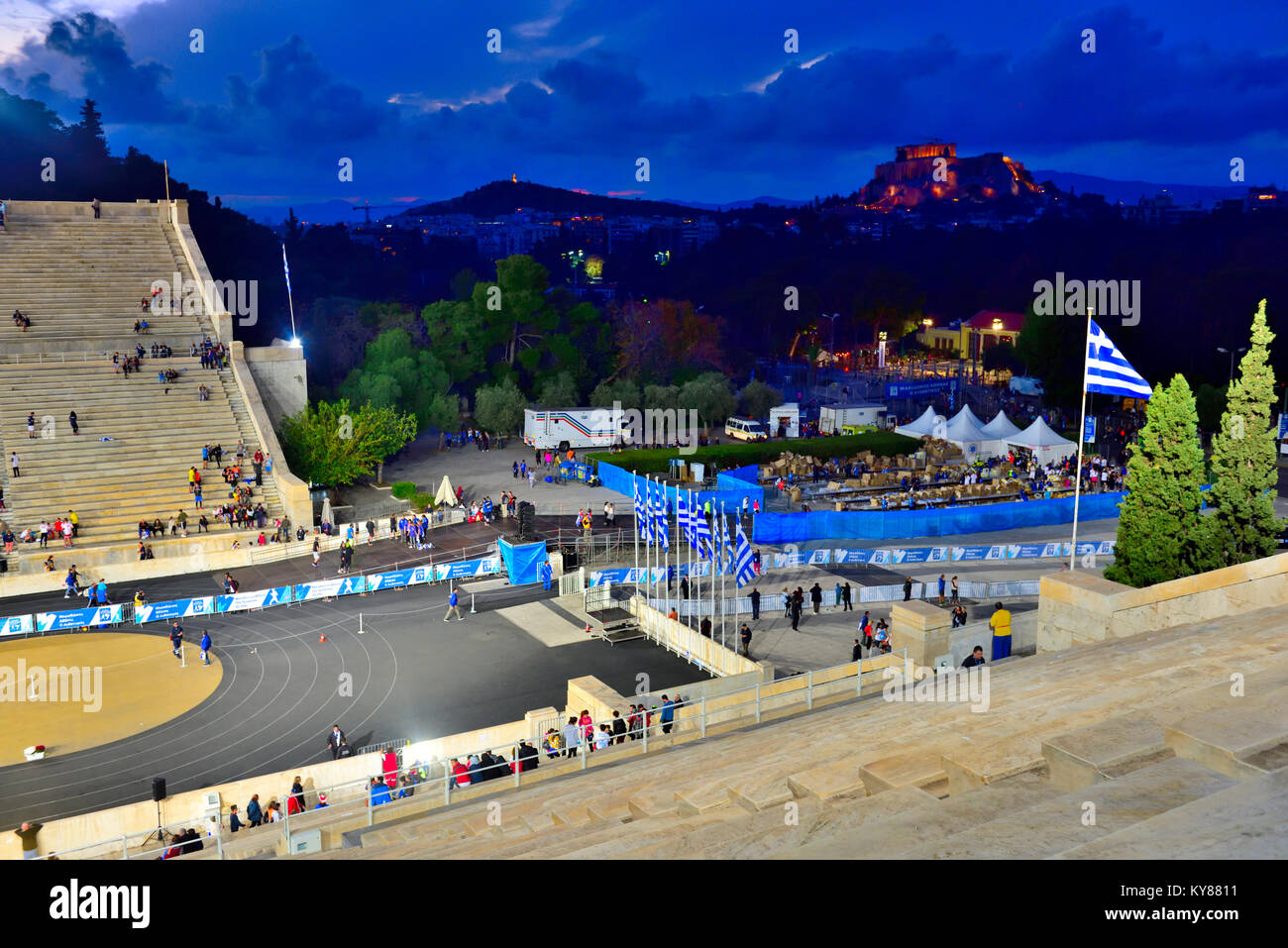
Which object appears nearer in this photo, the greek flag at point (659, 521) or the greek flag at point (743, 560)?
the greek flag at point (743, 560)

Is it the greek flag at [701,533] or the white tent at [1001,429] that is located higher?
the white tent at [1001,429]

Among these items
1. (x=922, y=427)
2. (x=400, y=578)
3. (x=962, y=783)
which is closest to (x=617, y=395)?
(x=922, y=427)

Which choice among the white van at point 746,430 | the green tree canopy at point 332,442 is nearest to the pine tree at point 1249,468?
the green tree canopy at point 332,442

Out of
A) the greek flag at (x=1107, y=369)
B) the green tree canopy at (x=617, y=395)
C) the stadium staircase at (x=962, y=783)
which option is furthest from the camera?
the green tree canopy at (x=617, y=395)

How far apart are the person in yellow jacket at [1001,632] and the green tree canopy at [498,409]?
1523 inches

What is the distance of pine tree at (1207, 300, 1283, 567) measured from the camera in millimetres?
20641

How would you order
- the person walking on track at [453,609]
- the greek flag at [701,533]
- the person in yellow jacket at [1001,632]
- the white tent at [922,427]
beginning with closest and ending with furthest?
the person in yellow jacket at [1001,632] → the greek flag at [701,533] → the person walking on track at [453,609] → the white tent at [922,427]

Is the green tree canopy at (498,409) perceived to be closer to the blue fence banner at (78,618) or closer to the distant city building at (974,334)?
the blue fence banner at (78,618)

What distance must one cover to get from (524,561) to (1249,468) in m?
19.7

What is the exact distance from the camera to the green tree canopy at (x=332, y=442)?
4147 centimetres

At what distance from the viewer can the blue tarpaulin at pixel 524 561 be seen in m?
32.1

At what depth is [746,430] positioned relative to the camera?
191 ft

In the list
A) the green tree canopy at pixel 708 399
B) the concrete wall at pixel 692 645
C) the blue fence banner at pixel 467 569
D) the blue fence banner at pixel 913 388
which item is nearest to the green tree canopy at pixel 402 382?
the green tree canopy at pixel 708 399

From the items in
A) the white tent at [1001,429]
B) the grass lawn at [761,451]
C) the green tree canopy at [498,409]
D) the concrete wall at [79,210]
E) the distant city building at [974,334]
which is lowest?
the grass lawn at [761,451]
